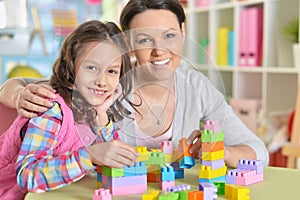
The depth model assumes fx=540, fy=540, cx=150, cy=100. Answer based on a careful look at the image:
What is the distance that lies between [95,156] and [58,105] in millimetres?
147

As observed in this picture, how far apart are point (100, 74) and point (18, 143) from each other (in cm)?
31

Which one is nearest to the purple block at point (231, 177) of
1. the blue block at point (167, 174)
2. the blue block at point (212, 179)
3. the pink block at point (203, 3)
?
the blue block at point (212, 179)

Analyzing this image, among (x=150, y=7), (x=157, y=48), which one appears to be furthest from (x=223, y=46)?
(x=157, y=48)

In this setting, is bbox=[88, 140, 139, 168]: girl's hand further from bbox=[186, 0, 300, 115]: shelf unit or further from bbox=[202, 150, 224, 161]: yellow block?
bbox=[186, 0, 300, 115]: shelf unit

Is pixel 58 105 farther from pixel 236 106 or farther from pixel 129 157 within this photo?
pixel 236 106

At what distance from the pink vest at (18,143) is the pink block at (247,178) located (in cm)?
30

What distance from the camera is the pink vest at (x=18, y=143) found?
954 mm

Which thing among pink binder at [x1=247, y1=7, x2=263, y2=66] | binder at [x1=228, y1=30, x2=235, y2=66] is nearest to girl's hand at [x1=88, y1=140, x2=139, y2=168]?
pink binder at [x1=247, y1=7, x2=263, y2=66]

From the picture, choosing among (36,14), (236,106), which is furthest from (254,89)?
(36,14)

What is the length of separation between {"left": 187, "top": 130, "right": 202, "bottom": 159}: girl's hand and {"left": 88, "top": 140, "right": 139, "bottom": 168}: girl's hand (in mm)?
124

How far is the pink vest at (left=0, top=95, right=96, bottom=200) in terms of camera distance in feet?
3.13

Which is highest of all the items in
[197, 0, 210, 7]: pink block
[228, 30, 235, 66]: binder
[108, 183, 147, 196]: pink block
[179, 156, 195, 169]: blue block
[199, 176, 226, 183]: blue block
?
[197, 0, 210, 7]: pink block

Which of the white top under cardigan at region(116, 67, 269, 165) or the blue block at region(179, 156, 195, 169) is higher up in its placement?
the white top under cardigan at region(116, 67, 269, 165)

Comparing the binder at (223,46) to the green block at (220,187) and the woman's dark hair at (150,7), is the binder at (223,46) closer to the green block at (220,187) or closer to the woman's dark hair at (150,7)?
the woman's dark hair at (150,7)
